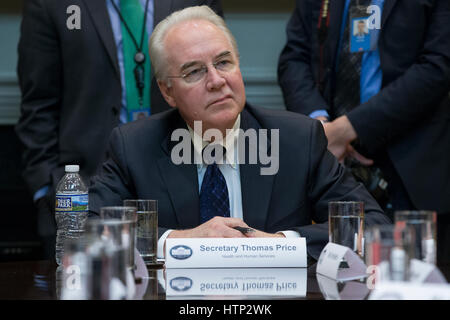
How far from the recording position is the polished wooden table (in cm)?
133

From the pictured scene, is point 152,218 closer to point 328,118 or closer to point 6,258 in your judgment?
point 328,118

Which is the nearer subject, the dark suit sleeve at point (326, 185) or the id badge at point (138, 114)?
the dark suit sleeve at point (326, 185)

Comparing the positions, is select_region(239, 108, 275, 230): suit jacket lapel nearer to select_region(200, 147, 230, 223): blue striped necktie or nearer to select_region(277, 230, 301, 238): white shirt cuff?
select_region(200, 147, 230, 223): blue striped necktie

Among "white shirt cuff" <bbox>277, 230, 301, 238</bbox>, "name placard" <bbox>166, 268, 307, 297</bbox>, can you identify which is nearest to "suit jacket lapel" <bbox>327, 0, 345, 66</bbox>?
"white shirt cuff" <bbox>277, 230, 301, 238</bbox>

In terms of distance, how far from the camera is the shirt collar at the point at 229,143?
2.37 meters

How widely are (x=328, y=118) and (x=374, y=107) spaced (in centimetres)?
22

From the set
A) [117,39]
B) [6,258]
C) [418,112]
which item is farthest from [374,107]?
[6,258]

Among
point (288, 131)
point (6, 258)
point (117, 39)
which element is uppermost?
point (117, 39)

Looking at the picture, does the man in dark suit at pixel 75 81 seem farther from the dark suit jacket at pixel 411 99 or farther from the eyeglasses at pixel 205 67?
the dark suit jacket at pixel 411 99

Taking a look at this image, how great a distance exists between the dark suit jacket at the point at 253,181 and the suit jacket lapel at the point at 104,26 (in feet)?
1.90

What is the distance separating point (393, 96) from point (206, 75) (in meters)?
0.89

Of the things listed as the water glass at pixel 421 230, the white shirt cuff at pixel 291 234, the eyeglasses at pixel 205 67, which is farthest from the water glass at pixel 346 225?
the eyeglasses at pixel 205 67
